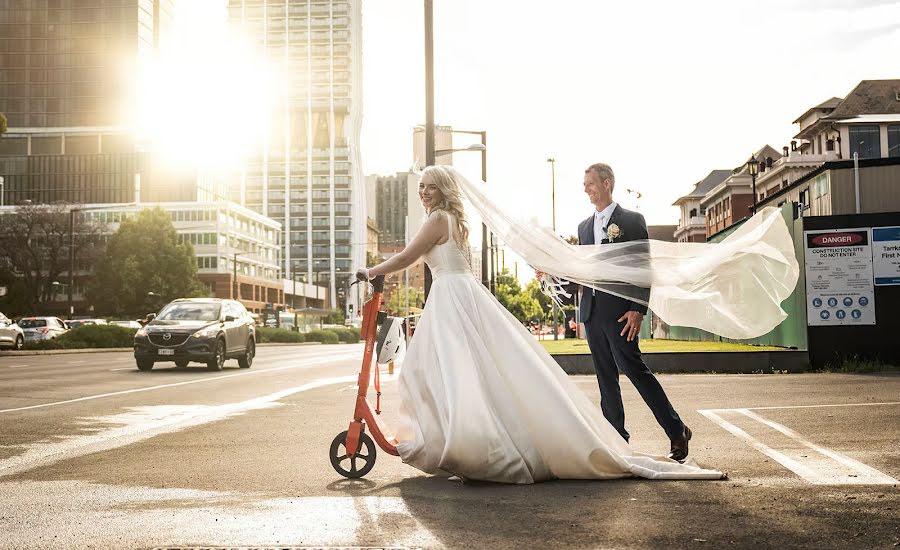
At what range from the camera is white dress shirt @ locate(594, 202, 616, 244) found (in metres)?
6.59

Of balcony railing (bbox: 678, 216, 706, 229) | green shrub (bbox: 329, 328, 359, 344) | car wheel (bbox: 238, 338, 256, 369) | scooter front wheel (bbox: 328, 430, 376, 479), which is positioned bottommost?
green shrub (bbox: 329, 328, 359, 344)

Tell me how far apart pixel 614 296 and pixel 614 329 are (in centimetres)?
23

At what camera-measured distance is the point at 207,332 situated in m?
20.7

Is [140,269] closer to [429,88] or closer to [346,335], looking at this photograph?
[346,335]

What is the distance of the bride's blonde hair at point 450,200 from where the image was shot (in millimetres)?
6070

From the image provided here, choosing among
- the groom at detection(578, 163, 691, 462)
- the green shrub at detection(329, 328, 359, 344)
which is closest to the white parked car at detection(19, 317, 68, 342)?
the green shrub at detection(329, 328, 359, 344)

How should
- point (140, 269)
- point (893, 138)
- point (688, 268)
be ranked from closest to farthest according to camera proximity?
point (688, 268), point (893, 138), point (140, 269)

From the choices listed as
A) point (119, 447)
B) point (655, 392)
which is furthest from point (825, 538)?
point (119, 447)

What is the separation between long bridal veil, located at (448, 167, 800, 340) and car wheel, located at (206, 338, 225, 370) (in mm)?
15435

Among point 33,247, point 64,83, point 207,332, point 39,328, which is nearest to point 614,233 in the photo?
point 207,332

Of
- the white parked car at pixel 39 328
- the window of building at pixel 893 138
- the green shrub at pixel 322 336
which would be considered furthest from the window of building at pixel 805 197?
the green shrub at pixel 322 336

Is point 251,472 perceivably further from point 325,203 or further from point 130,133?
point 325,203

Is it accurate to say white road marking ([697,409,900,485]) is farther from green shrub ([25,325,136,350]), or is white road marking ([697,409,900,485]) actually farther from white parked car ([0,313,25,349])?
white parked car ([0,313,25,349])

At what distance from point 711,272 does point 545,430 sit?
1.92m
